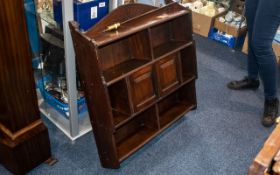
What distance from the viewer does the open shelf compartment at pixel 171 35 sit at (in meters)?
1.73

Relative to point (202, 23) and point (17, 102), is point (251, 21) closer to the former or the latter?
point (202, 23)

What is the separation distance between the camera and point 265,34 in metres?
1.76

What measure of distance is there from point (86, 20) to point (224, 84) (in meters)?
1.24

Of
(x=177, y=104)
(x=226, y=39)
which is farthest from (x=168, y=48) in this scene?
(x=226, y=39)

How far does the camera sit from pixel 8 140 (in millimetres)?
1441

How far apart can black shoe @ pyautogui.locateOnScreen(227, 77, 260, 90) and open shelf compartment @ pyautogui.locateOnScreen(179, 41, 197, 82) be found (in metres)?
0.57

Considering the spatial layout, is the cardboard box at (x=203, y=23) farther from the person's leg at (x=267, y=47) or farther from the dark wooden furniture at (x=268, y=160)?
the dark wooden furniture at (x=268, y=160)

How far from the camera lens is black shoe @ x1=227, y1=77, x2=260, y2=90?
228 centimetres

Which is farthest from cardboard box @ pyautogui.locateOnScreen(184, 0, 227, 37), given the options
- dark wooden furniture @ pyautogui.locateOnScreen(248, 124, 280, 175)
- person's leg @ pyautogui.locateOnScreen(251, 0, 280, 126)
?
dark wooden furniture @ pyautogui.locateOnScreen(248, 124, 280, 175)

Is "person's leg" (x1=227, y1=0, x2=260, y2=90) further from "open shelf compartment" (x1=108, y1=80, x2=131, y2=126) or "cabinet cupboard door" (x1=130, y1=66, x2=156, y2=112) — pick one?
"open shelf compartment" (x1=108, y1=80, x2=131, y2=126)

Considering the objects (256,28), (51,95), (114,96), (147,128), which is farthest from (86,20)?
(256,28)

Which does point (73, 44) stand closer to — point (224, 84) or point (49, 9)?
point (49, 9)

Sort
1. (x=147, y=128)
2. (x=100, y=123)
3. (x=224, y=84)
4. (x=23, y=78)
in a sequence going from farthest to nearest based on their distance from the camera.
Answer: (x=224, y=84) < (x=147, y=128) < (x=100, y=123) < (x=23, y=78)

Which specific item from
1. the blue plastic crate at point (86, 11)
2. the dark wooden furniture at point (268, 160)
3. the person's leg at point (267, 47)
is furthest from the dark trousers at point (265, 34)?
the dark wooden furniture at point (268, 160)
